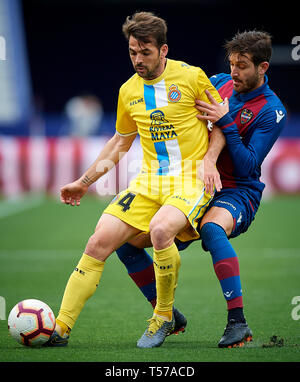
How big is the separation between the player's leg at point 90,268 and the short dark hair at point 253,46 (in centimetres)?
146

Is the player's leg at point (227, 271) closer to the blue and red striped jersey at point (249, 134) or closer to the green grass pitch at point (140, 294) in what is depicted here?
the green grass pitch at point (140, 294)

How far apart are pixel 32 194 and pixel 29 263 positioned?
780 centimetres

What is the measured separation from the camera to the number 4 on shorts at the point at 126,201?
4.97 meters

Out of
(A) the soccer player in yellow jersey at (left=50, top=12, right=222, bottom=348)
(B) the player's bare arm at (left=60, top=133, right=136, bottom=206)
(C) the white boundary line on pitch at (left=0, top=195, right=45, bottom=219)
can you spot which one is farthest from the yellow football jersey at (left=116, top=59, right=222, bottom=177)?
(C) the white boundary line on pitch at (left=0, top=195, right=45, bottom=219)

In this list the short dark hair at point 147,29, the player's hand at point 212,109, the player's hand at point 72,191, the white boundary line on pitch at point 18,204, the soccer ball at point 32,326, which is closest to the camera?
the soccer ball at point 32,326

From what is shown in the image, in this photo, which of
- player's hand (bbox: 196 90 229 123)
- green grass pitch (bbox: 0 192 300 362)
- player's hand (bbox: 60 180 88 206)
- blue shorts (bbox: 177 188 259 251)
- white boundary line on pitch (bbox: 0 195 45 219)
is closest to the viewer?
green grass pitch (bbox: 0 192 300 362)

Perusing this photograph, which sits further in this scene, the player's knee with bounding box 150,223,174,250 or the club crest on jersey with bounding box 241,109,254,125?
the club crest on jersey with bounding box 241,109,254,125

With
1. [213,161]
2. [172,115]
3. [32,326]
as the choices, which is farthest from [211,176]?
[32,326]

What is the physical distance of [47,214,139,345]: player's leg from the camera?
4863mm

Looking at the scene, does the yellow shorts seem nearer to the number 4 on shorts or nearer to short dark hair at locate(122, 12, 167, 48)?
the number 4 on shorts

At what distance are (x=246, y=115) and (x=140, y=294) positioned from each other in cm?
261

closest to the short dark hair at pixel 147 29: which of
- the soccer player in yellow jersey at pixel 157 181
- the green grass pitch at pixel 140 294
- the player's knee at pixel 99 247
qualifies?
the soccer player in yellow jersey at pixel 157 181

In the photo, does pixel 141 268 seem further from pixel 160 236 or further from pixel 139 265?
pixel 160 236

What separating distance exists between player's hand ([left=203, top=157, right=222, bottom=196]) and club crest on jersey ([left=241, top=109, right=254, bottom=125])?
1.64ft
